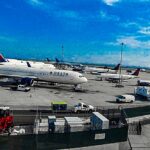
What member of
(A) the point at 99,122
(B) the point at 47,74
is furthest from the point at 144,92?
(A) the point at 99,122

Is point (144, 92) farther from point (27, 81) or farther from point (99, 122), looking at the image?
point (99, 122)

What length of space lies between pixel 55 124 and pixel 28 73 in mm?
52635

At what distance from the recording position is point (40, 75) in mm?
81062

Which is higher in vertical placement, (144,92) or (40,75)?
(40,75)

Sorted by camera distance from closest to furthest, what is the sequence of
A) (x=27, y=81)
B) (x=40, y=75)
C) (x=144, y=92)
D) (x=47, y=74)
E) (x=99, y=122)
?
1. (x=99, y=122)
2. (x=144, y=92)
3. (x=27, y=81)
4. (x=47, y=74)
5. (x=40, y=75)

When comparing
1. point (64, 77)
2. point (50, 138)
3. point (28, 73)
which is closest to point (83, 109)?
point (50, 138)

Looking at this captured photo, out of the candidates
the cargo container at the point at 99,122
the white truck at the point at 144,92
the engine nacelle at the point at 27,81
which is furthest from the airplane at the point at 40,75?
the cargo container at the point at 99,122

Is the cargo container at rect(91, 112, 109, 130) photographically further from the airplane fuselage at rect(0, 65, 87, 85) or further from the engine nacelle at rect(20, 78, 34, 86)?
the engine nacelle at rect(20, 78, 34, 86)

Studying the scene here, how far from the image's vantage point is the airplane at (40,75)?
78312mm

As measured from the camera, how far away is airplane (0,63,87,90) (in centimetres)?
7831

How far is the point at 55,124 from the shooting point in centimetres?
3117

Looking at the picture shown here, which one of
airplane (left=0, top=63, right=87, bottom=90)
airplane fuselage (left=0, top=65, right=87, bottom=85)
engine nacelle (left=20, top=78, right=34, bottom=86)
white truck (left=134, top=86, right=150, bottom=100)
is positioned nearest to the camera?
white truck (left=134, top=86, right=150, bottom=100)

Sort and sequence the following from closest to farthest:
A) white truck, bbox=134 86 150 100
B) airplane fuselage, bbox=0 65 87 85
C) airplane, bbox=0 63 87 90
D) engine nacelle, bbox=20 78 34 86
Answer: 1. white truck, bbox=134 86 150 100
2. airplane fuselage, bbox=0 65 87 85
3. airplane, bbox=0 63 87 90
4. engine nacelle, bbox=20 78 34 86

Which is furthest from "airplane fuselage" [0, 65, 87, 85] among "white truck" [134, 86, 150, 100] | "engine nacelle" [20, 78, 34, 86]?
"white truck" [134, 86, 150, 100]
